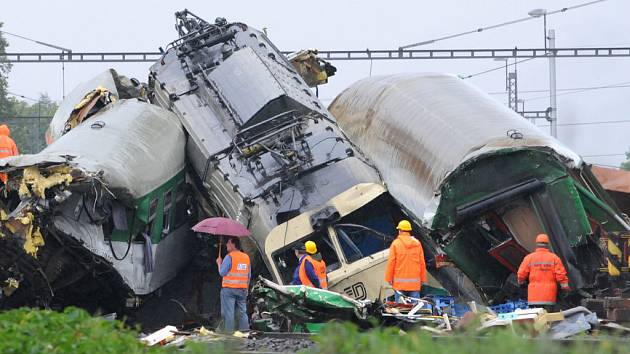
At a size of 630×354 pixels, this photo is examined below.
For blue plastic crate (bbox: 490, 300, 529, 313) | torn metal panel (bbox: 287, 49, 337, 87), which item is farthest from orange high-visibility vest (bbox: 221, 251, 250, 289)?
torn metal panel (bbox: 287, 49, 337, 87)

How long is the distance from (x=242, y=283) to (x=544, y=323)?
4.31 meters

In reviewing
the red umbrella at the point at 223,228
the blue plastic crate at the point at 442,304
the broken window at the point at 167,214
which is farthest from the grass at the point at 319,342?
the broken window at the point at 167,214

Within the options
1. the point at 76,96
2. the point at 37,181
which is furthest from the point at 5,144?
the point at 37,181

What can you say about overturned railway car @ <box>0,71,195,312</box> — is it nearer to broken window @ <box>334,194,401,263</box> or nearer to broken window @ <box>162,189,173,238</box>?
broken window @ <box>162,189,173,238</box>

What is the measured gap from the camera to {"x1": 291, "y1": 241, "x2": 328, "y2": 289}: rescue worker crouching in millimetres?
13637

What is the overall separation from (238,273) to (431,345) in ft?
26.2

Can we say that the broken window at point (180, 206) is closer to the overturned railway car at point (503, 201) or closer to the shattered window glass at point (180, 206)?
the shattered window glass at point (180, 206)

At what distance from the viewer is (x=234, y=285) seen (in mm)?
13883

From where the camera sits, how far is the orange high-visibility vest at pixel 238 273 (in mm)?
13898

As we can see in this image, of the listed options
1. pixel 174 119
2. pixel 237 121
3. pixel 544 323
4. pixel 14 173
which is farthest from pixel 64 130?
pixel 544 323

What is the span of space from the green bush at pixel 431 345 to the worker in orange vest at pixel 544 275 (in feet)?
21.1

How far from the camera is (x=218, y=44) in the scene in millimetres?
19516

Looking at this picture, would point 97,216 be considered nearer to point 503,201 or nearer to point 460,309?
point 460,309

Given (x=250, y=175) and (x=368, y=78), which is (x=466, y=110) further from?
(x=368, y=78)
